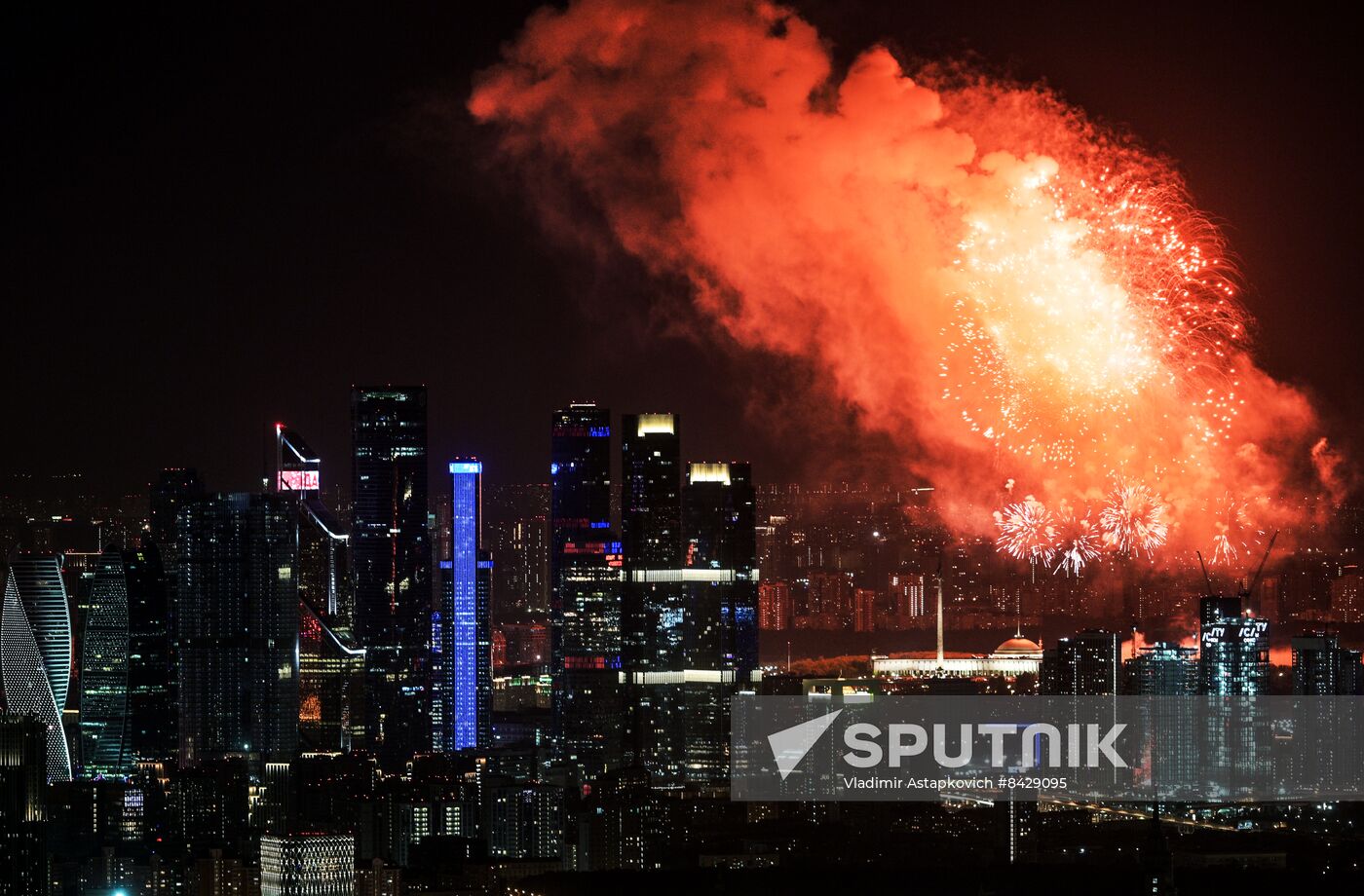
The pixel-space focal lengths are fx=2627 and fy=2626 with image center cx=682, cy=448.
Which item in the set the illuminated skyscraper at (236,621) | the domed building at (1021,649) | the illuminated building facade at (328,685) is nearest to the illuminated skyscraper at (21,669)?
the illuminated skyscraper at (236,621)

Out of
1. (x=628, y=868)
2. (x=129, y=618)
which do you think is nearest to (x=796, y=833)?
(x=628, y=868)

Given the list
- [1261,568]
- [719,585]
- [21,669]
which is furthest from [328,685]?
[1261,568]

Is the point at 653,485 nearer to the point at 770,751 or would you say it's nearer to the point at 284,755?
the point at 770,751
